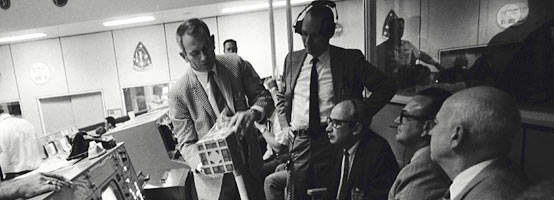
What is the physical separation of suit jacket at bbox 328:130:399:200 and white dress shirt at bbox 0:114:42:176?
4.13 meters

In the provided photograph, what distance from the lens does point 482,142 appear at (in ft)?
2.81

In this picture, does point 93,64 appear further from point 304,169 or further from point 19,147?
point 304,169

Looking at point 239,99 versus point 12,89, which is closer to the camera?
point 239,99

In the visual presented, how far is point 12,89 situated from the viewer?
635 cm

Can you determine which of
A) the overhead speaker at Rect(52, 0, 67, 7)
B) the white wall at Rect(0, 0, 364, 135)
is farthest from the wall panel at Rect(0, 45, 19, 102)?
the overhead speaker at Rect(52, 0, 67, 7)

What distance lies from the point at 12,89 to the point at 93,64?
1.83 m

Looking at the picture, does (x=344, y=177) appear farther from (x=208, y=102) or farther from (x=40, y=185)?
(x=40, y=185)

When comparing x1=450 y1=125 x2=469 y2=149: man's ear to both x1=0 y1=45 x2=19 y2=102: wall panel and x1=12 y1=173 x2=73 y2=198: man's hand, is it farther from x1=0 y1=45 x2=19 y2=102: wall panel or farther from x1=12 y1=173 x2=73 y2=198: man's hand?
x1=0 y1=45 x2=19 y2=102: wall panel

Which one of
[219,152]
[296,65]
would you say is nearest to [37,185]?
[219,152]

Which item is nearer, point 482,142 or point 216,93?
point 482,142

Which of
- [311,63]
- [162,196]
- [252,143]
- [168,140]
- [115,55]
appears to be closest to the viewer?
[252,143]

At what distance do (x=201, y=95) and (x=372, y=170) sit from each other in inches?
35.1

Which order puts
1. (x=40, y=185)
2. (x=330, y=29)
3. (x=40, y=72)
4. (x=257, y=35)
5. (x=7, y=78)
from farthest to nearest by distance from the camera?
(x=7, y=78), (x=40, y=72), (x=257, y=35), (x=330, y=29), (x=40, y=185)

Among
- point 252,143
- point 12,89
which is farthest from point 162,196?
point 12,89
